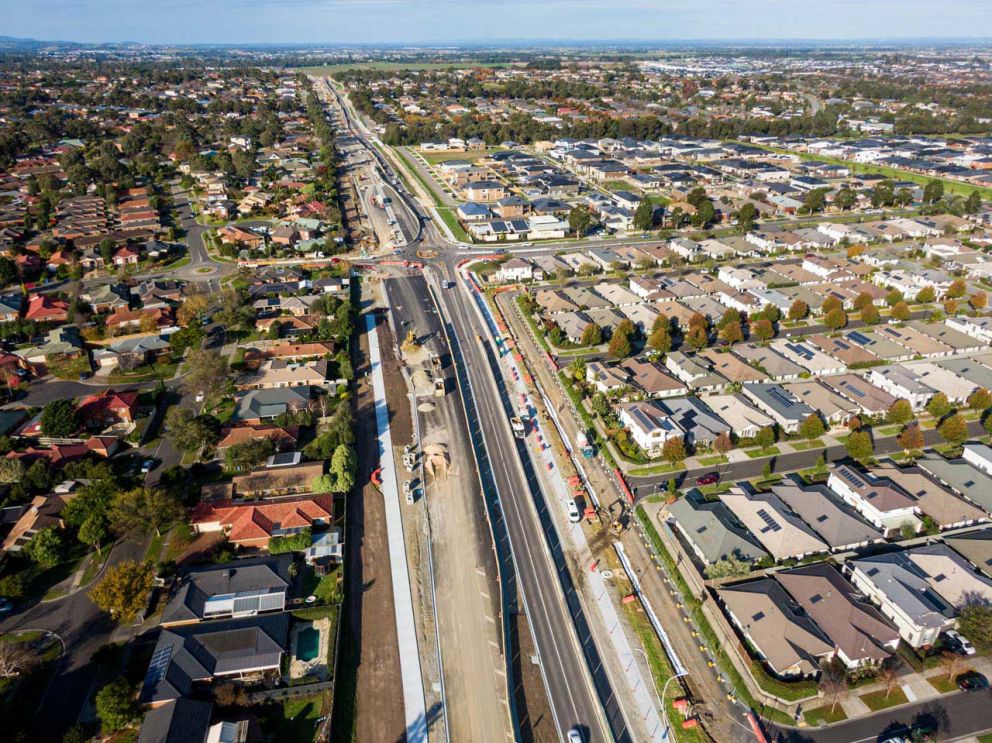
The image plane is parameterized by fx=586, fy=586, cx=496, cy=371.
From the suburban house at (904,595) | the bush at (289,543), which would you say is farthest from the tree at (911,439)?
the bush at (289,543)

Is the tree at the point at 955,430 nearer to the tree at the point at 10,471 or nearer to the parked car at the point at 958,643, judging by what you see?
the parked car at the point at 958,643

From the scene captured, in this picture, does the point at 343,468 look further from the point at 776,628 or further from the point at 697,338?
the point at 697,338

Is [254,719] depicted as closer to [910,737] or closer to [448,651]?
[448,651]

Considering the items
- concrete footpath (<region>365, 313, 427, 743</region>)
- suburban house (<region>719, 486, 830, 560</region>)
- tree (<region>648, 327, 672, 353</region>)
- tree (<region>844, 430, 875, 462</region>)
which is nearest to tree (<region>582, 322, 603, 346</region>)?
tree (<region>648, 327, 672, 353</region>)

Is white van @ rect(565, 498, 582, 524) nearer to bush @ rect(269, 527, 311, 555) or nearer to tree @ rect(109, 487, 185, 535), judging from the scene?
bush @ rect(269, 527, 311, 555)

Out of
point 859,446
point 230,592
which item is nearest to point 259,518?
point 230,592

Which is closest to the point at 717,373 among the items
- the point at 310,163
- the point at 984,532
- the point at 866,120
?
the point at 984,532
